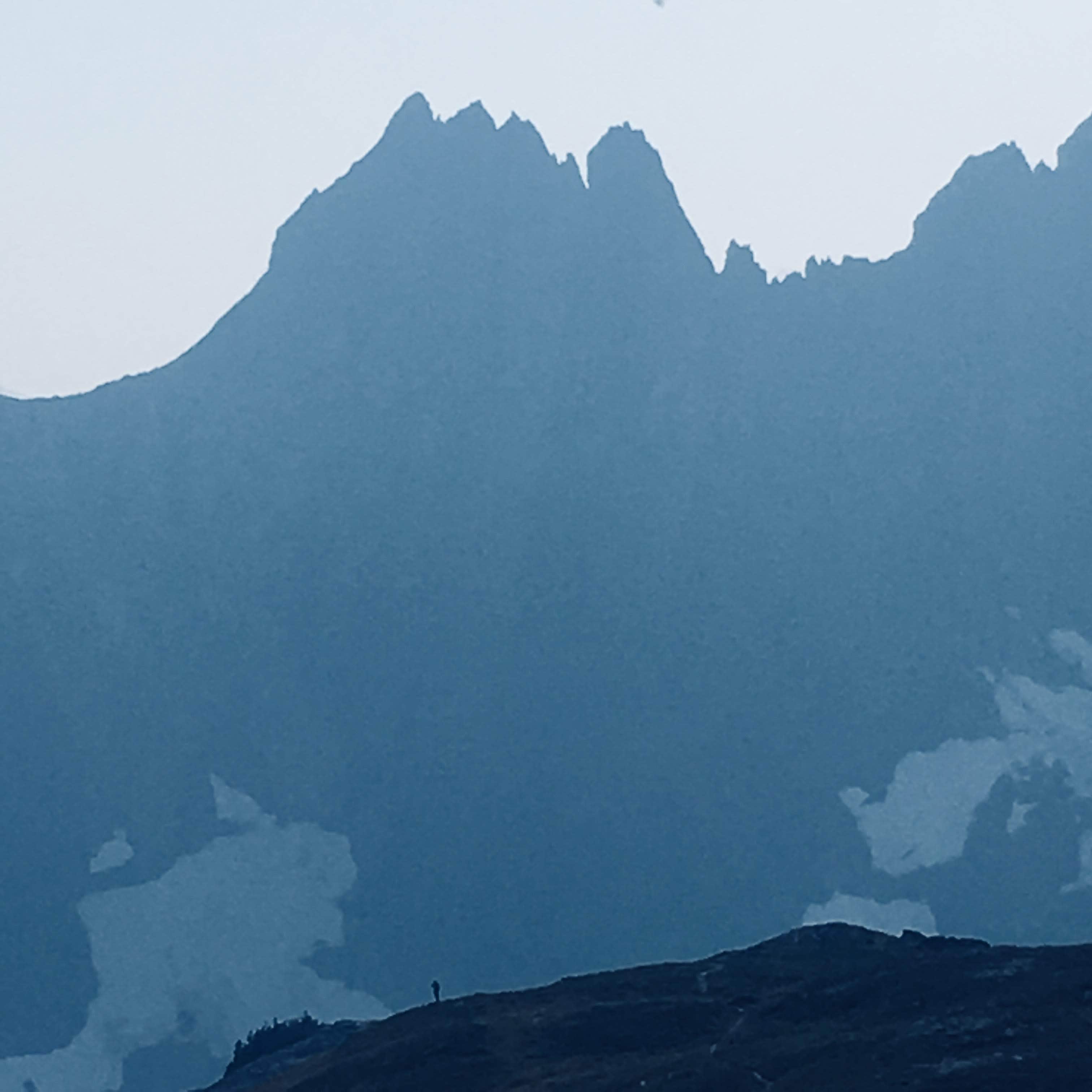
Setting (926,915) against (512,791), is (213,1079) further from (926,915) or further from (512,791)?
(926,915)

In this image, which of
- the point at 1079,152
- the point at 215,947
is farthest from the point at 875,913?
the point at 1079,152

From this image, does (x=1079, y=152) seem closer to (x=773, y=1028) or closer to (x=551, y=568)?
(x=551, y=568)

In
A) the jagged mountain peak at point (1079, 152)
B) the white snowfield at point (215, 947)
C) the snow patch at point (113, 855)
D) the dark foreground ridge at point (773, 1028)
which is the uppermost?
the jagged mountain peak at point (1079, 152)

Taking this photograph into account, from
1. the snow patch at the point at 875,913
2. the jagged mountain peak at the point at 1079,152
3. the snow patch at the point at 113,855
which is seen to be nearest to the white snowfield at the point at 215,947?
the snow patch at the point at 113,855

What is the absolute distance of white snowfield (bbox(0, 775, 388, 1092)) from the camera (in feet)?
401

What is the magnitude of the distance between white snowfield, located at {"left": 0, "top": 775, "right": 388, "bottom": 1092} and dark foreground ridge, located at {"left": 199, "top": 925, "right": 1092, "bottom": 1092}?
7523 cm

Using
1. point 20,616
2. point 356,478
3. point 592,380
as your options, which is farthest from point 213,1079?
point 592,380

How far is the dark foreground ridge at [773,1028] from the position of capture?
34844mm

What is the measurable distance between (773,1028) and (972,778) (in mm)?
104198

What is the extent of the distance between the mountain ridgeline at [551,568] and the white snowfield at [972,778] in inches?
38.5

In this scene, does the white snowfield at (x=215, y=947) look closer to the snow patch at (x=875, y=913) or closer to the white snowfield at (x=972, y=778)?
the snow patch at (x=875, y=913)

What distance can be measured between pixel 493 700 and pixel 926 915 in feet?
153

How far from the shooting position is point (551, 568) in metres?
151

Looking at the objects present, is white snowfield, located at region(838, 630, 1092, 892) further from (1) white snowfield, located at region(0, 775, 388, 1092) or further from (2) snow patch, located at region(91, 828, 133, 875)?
(2) snow patch, located at region(91, 828, 133, 875)
